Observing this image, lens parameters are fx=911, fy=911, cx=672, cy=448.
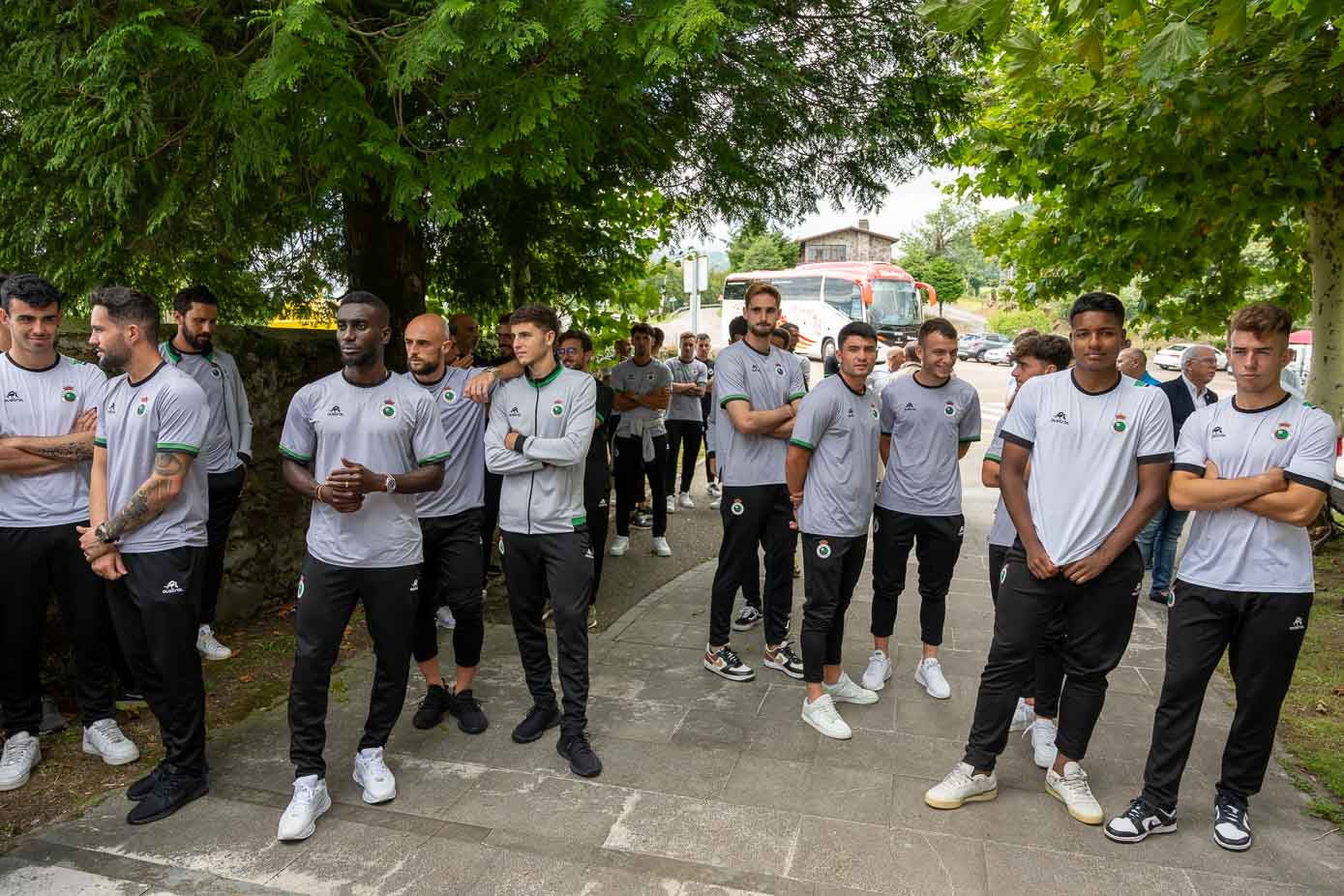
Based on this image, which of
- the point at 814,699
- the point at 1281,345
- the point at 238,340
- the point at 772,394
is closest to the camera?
the point at 1281,345

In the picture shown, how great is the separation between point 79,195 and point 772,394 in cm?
361

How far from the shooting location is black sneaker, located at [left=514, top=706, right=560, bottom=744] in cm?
438

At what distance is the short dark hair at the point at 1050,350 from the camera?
16.2 ft

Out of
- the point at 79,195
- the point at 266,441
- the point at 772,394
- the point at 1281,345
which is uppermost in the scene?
the point at 79,195

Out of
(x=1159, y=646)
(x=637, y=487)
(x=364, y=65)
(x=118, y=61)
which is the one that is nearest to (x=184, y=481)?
(x=118, y=61)

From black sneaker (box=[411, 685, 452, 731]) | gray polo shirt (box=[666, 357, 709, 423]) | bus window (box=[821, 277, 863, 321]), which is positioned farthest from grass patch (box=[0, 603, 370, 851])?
bus window (box=[821, 277, 863, 321])

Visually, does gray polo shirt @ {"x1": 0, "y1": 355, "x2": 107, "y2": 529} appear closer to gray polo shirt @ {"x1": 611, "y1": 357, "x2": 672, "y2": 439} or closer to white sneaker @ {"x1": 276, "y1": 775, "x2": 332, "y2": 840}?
white sneaker @ {"x1": 276, "y1": 775, "x2": 332, "y2": 840}

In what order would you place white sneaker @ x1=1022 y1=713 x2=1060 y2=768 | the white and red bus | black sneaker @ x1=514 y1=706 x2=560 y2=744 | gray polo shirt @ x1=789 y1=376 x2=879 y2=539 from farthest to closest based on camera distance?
the white and red bus < gray polo shirt @ x1=789 y1=376 x2=879 y2=539 < black sneaker @ x1=514 y1=706 x2=560 y2=744 < white sneaker @ x1=1022 y1=713 x2=1060 y2=768

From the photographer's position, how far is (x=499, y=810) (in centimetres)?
373

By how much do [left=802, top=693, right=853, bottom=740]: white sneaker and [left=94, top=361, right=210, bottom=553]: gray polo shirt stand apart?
3.01 meters

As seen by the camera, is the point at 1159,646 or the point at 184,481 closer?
the point at 184,481

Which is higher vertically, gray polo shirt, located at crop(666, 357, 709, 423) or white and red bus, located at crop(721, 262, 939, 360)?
white and red bus, located at crop(721, 262, 939, 360)

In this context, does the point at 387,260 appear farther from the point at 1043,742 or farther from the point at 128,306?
the point at 1043,742

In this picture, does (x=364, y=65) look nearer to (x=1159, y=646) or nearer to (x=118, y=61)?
(x=118, y=61)
